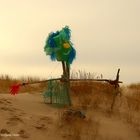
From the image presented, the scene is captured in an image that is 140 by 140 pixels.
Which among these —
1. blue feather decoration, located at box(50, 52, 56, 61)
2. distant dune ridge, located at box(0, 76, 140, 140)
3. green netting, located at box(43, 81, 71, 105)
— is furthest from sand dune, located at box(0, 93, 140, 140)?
blue feather decoration, located at box(50, 52, 56, 61)

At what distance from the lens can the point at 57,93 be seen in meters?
13.9

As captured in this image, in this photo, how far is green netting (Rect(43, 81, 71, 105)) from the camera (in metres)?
13.8

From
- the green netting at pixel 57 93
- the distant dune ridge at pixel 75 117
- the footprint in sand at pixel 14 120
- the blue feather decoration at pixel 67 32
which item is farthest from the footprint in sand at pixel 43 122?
the blue feather decoration at pixel 67 32

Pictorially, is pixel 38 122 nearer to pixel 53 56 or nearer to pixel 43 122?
pixel 43 122

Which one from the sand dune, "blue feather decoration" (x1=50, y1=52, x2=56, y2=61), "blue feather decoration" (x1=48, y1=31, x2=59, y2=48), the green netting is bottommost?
the sand dune

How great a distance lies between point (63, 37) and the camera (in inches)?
541

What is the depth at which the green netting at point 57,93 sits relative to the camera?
13805 mm

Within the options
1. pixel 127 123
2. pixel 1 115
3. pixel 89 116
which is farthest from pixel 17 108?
pixel 127 123

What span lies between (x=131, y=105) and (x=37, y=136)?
481 cm

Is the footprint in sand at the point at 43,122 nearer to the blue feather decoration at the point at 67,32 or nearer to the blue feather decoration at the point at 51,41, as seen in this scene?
the blue feather decoration at the point at 51,41

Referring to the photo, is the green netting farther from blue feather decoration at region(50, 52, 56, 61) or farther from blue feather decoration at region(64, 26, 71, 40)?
blue feather decoration at region(64, 26, 71, 40)

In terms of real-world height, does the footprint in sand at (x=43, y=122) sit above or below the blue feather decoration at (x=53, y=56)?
below

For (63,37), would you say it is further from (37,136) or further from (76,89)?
(37,136)

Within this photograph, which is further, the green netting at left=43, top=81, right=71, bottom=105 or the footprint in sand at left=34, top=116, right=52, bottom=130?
the green netting at left=43, top=81, right=71, bottom=105
